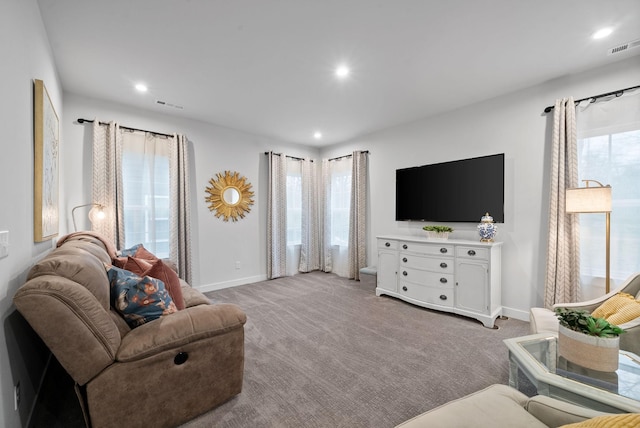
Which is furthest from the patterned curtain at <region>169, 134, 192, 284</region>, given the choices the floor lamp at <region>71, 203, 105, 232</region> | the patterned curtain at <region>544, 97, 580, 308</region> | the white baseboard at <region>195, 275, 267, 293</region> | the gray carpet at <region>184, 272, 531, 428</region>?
the patterned curtain at <region>544, 97, 580, 308</region>

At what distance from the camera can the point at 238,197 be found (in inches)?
175

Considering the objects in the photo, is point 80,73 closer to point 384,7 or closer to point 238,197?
point 238,197

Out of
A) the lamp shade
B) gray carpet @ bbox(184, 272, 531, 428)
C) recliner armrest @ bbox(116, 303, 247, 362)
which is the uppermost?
the lamp shade

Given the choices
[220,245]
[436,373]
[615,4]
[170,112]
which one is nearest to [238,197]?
[220,245]

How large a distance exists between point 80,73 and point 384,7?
2.99m

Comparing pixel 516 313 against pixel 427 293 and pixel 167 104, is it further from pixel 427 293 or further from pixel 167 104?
pixel 167 104

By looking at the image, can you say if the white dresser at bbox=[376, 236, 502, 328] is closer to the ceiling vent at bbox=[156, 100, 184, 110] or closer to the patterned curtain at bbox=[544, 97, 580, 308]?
the patterned curtain at bbox=[544, 97, 580, 308]

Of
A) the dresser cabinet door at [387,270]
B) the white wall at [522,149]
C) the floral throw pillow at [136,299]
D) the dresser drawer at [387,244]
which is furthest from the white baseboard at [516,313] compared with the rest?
the floral throw pillow at [136,299]

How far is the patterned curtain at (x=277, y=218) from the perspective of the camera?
4.74m

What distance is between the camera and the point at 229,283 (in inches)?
170

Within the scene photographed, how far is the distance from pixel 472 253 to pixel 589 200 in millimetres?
1093

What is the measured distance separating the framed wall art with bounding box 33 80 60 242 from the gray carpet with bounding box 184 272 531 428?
5.46 ft

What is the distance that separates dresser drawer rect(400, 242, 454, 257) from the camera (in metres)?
3.15

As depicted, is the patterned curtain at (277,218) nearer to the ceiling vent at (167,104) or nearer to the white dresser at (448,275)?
the ceiling vent at (167,104)
